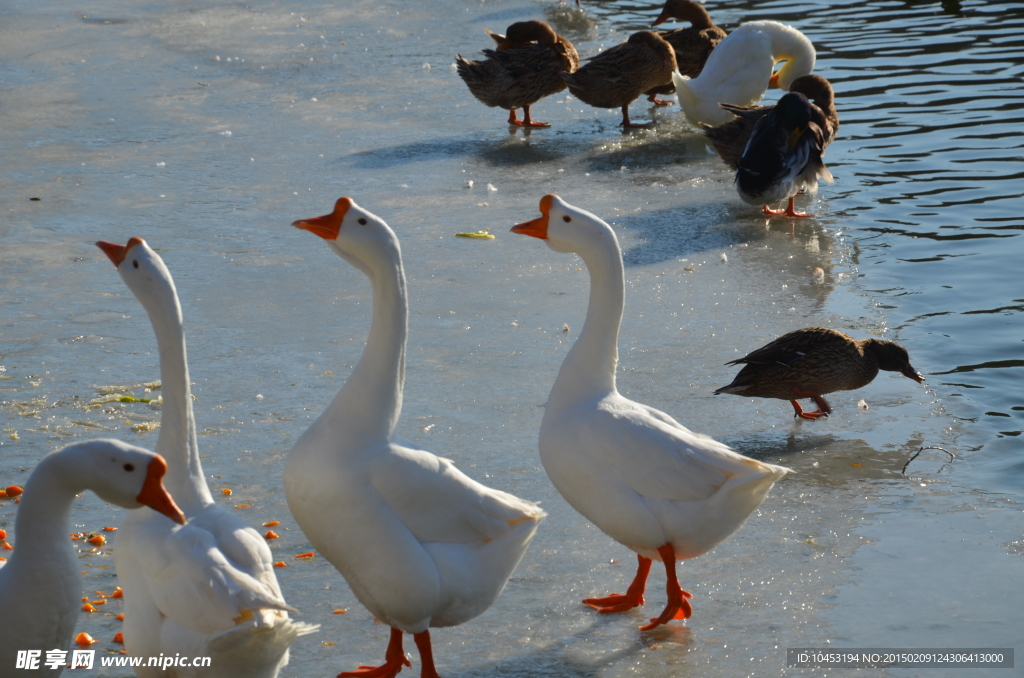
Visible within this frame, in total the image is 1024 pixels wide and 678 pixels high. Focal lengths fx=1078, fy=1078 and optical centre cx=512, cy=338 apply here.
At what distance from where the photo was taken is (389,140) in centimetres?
1020

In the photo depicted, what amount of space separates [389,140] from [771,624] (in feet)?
24.3

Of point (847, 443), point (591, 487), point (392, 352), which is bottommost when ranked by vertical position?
point (847, 443)

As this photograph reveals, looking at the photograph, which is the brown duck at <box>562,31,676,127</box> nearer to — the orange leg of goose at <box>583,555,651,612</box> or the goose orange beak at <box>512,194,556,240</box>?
the goose orange beak at <box>512,194,556,240</box>

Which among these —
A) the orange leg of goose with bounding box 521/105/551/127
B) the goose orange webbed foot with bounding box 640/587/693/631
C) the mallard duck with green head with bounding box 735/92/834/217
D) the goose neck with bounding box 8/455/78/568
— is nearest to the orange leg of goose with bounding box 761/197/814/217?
the mallard duck with green head with bounding box 735/92/834/217

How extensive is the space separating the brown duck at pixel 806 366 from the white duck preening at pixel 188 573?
2688 millimetres

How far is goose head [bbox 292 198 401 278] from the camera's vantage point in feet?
11.7

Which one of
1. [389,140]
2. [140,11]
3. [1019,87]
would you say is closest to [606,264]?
[389,140]

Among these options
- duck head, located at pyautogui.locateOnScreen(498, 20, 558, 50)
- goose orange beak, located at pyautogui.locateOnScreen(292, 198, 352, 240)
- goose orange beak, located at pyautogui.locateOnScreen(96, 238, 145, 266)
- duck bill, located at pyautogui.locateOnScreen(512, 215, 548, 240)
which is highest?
duck head, located at pyautogui.locateOnScreen(498, 20, 558, 50)

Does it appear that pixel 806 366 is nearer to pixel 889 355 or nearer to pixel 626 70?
pixel 889 355

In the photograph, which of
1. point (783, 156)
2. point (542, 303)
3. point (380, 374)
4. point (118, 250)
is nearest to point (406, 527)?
point (380, 374)

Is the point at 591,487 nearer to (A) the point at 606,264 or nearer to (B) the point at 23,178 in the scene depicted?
(A) the point at 606,264

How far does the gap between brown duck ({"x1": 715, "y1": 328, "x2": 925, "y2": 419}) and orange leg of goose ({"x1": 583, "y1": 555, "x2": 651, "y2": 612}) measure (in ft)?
5.08

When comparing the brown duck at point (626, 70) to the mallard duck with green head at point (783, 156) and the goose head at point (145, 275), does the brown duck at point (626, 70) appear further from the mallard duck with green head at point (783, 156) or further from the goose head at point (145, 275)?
the goose head at point (145, 275)

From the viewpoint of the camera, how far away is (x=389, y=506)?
3447 mm
